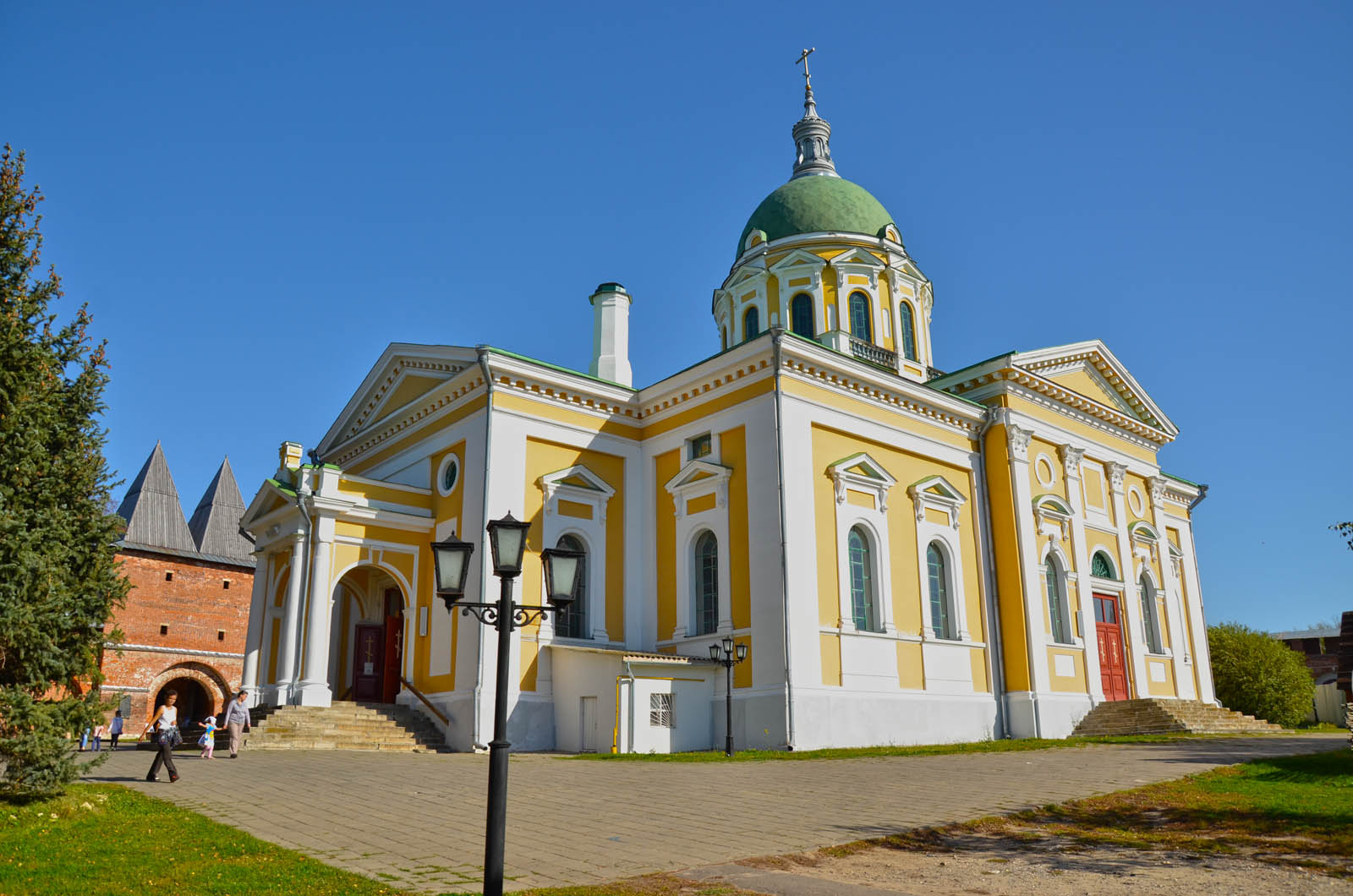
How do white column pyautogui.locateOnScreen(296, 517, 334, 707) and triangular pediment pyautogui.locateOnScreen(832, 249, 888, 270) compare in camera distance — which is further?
triangular pediment pyautogui.locateOnScreen(832, 249, 888, 270)

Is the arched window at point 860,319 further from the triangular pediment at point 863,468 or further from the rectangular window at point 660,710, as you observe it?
the rectangular window at point 660,710

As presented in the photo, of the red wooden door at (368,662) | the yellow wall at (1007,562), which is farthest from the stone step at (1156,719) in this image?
the red wooden door at (368,662)

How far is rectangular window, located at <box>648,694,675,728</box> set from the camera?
19.3 m

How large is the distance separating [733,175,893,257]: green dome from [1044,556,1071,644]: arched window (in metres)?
10.7

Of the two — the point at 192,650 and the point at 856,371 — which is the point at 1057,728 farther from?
the point at 192,650

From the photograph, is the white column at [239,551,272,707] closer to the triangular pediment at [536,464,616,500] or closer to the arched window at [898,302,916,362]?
the triangular pediment at [536,464,616,500]

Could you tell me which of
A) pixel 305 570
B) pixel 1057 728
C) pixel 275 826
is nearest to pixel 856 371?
pixel 1057 728

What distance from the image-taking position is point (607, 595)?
893 inches

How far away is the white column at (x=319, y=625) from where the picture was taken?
20797mm

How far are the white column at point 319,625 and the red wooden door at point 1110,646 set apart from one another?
728 inches

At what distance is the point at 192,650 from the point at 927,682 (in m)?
32.7

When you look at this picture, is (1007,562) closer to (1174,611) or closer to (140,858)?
(1174,611)

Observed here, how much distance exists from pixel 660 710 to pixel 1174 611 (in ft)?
59.5

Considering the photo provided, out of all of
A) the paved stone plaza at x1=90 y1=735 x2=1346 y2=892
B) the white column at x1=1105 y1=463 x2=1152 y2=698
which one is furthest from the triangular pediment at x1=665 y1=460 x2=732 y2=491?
the white column at x1=1105 y1=463 x2=1152 y2=698
